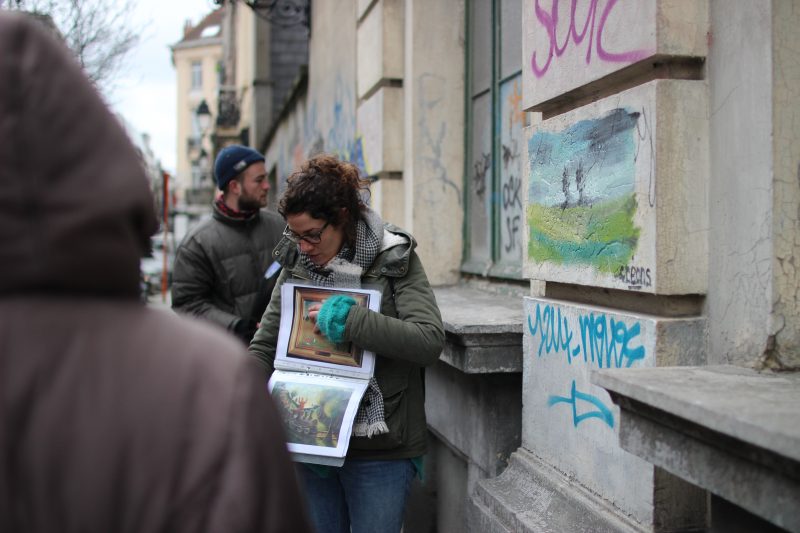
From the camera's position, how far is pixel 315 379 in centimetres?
273

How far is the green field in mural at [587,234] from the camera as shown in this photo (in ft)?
8.85

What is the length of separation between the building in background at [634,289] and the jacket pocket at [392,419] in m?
0.69

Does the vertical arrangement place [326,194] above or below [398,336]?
above

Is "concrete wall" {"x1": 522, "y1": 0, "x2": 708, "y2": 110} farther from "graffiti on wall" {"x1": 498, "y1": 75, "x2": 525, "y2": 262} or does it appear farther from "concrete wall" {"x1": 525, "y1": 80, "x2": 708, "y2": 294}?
"graffiti on wall" {"x1": 498, "y1": 75, "x2": 525, "y2": 262}

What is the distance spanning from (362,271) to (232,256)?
146 centimetres

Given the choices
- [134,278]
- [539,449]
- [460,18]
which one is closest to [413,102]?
[460,18]

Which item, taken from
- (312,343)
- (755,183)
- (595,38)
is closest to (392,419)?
(312,343)

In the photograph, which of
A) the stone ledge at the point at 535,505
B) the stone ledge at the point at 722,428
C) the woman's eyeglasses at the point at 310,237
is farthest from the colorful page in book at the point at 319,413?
the stone ledge at the point at 535,505

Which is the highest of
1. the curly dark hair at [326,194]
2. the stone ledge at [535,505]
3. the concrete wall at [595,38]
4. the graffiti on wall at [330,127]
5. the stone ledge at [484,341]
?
the graffiti on wall at [330,127]

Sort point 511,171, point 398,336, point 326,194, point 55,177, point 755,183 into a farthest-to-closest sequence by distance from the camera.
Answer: point 511,171 → point 326,194 → point 398,336 → point 755,183 → point 55,177

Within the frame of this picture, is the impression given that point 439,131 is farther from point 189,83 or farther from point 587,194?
point 189,83

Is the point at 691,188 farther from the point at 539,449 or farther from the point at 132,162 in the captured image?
the point at 132,162

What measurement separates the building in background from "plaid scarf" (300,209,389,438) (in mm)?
774

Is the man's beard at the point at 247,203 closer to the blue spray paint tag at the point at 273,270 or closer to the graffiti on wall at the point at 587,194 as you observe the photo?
the blue spray paint tag at the point at 273,270
